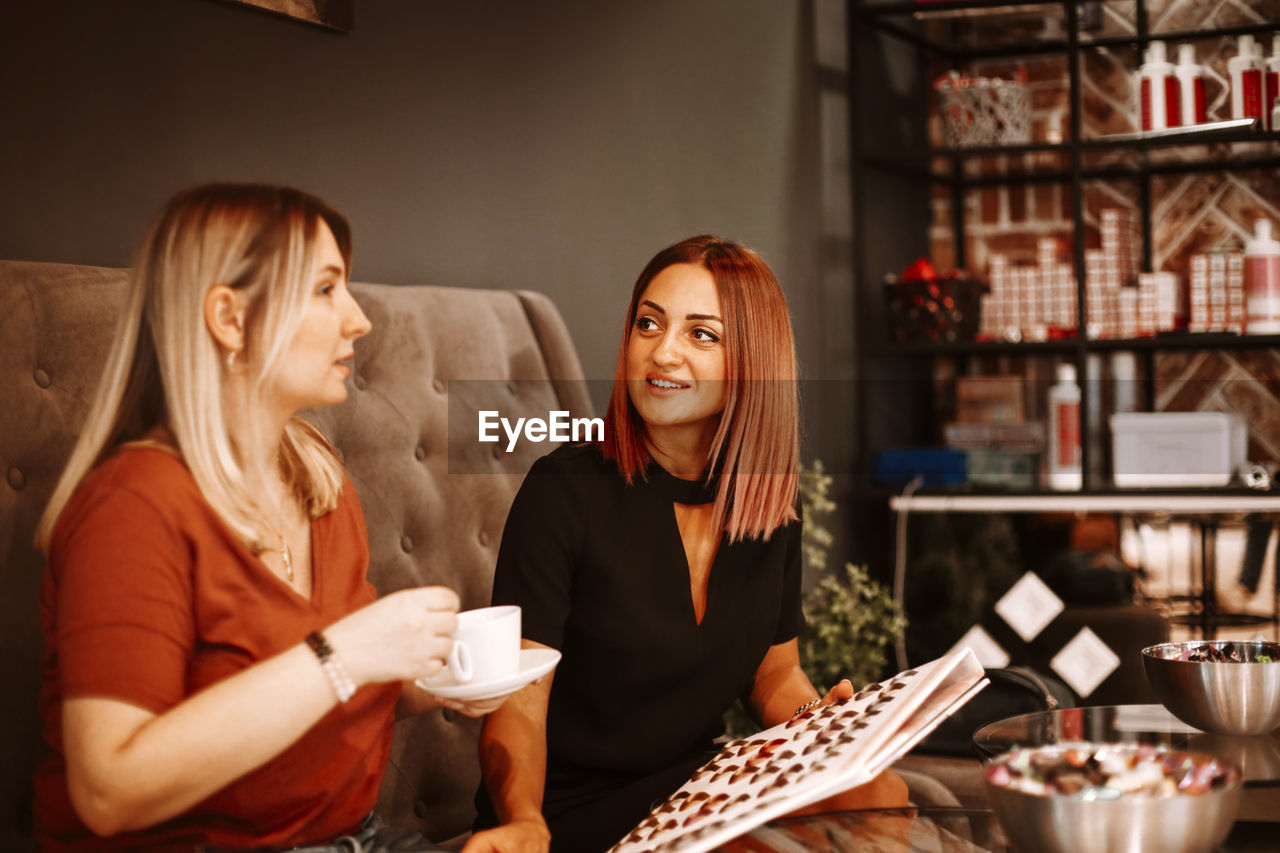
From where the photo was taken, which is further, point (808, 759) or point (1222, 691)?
point (1222, 691)

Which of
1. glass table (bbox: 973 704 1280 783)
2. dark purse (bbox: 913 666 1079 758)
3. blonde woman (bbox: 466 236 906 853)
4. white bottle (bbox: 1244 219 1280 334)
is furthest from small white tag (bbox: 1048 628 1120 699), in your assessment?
blonde woman (bbox: 466 236 906 853)

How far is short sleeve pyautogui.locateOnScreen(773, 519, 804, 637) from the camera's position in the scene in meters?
1.45

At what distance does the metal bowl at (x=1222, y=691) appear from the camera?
3.76 feet

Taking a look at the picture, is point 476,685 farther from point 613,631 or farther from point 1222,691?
point 1222,691

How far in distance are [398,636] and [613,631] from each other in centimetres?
49

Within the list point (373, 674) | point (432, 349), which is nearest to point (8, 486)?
point (373, 674)

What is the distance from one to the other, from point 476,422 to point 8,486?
2.00 ft

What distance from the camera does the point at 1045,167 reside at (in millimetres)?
3184

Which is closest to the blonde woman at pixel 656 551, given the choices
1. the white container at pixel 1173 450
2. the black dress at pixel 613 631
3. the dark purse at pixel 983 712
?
the black dress at pixel 613 631

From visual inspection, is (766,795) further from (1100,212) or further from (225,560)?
(1100,212)

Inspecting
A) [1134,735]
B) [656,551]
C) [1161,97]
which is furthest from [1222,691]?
[1161,97]

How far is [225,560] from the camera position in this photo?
820 millimetres

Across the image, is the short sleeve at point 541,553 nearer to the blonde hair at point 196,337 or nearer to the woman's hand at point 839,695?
the woman's hand at point 839,695

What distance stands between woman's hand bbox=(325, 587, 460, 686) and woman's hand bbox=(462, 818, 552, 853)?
244 millimetres
